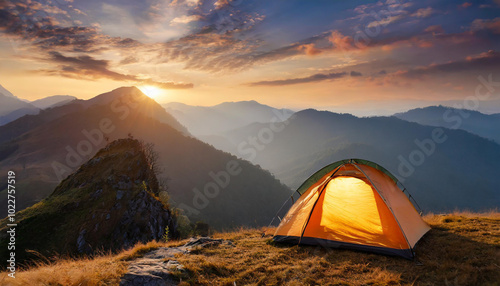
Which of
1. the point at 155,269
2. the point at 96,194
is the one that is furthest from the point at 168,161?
the point at 155,269

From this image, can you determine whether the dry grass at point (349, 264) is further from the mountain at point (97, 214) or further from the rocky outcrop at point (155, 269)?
the mountain at point (97, 214)

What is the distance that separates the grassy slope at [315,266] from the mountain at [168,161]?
8450 centimetres

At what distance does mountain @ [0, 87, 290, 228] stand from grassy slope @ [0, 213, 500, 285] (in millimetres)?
84504

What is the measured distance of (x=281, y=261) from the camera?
7.44 meters

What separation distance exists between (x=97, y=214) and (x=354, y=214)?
17030 mm

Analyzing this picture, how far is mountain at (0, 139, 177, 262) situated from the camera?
1479 centimetres

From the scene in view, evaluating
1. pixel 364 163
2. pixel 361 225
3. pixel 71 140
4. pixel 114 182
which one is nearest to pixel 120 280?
pixel 361 225

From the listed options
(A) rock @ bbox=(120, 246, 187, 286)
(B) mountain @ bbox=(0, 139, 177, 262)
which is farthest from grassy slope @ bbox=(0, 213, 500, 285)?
(B) mountain @ bbox=(0, 139, 177, 262)

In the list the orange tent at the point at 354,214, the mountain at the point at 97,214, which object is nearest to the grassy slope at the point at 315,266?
the orange tent at the point at 354,214

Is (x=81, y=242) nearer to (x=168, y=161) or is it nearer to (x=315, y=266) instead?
(x=315, y=266)

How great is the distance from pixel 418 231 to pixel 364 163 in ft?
10.2

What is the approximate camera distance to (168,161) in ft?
419

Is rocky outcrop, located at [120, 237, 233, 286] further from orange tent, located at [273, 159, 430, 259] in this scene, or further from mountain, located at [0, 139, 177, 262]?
mountain, located at [0, 139, 177, 262]

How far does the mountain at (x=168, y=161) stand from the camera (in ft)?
325
